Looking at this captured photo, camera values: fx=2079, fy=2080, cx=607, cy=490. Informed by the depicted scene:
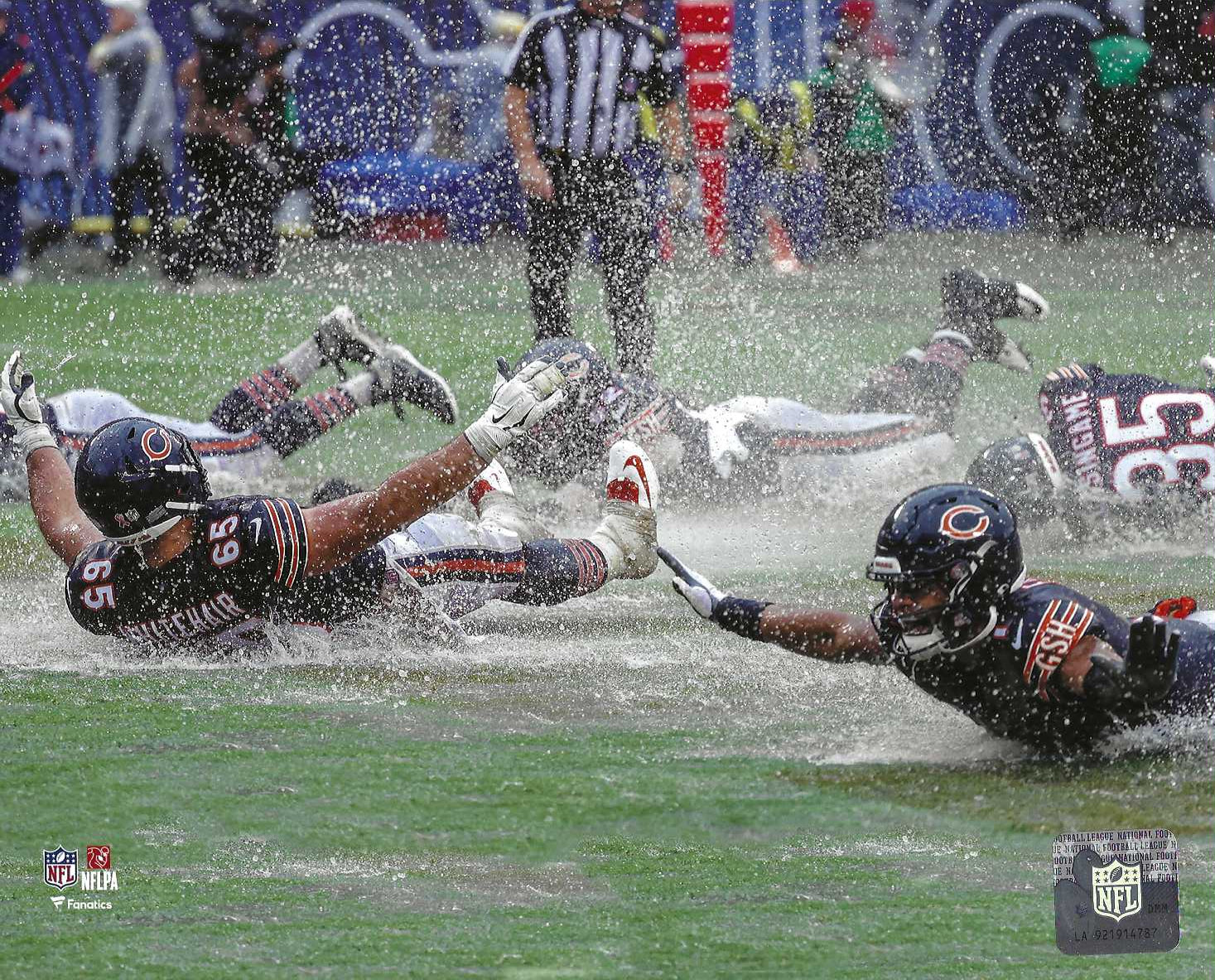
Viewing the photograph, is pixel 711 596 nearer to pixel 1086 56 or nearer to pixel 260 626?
pixel 260 626

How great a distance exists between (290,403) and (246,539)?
11.1 ft

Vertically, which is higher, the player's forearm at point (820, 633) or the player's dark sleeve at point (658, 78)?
the player's dark sleeve at point (658, 78)

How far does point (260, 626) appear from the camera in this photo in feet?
23.1

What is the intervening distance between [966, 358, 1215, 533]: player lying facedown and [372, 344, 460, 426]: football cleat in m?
2.52

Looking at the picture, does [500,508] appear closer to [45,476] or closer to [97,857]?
[45,476]

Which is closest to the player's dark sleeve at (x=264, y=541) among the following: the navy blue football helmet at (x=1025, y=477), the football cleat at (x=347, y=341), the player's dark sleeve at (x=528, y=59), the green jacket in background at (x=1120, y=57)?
the football cleat at (x=347, y=341)

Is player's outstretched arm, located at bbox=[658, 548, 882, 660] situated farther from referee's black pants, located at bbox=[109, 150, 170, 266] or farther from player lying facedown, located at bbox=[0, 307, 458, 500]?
referee's black pants, located at bbox=[109, 150, 170, 266]

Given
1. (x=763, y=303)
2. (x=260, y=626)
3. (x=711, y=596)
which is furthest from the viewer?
(x=763, y=303)

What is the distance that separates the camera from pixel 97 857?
5.39 metres

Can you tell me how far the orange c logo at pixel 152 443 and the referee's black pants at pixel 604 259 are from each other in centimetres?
529

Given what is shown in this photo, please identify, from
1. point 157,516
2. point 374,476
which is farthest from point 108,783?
point 374,476

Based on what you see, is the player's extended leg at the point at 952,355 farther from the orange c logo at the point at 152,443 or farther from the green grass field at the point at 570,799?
the orange c logo at the point at 152,443

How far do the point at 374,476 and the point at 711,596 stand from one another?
538 centimetres

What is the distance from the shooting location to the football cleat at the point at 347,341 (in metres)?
9.80
